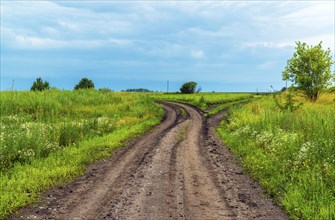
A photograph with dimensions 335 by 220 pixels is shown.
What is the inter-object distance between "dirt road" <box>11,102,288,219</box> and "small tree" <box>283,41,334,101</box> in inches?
1228

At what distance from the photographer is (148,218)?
7070 mm

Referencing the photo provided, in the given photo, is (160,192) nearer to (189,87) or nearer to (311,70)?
(311,70)

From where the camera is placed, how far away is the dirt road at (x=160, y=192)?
7535 millimetres

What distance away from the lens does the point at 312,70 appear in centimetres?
4153

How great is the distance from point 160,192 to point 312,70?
38521mm

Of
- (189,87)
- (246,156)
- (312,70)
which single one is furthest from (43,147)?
(189,87)

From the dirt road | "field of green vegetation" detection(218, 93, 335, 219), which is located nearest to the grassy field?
the dirt road

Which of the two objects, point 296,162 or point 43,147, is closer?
point 296,162

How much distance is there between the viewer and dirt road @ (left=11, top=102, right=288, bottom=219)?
754 centimetres

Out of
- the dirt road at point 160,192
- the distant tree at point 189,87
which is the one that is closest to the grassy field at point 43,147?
the dirt road at point 160,192

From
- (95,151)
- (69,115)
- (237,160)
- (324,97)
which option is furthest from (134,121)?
(324,97)

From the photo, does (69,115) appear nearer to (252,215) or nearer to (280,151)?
(280,151)

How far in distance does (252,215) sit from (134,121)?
21.2 m

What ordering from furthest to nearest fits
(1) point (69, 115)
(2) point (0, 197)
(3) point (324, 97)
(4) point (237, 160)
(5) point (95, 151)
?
(3) point (324, 97)
(1) point (69, 115)
(5) point (95, 151)
(4) point (237, 160)
(2) point (0, 197)
